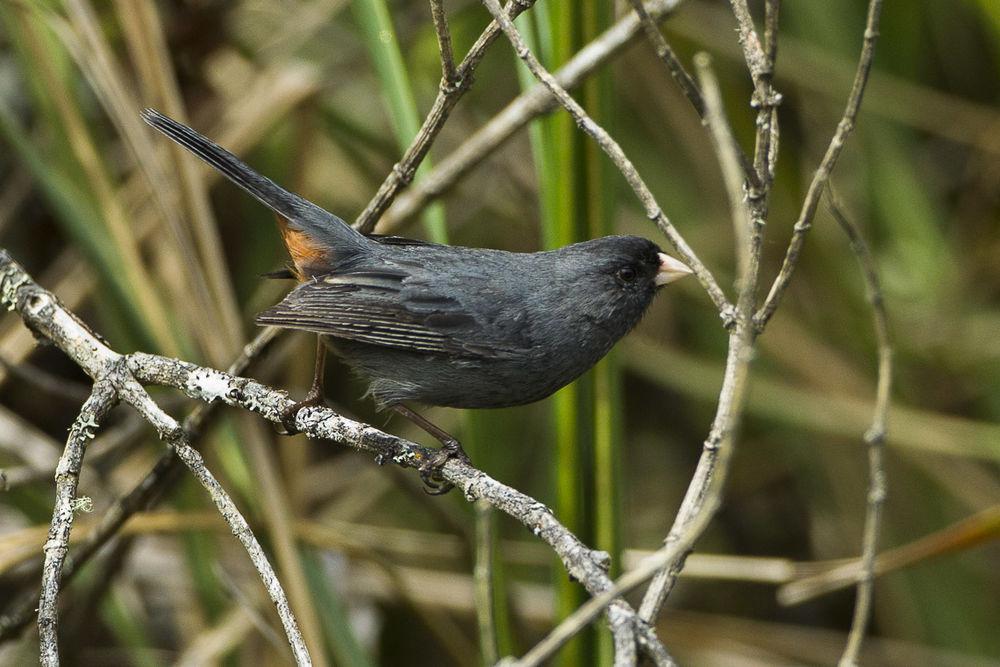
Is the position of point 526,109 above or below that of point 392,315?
above

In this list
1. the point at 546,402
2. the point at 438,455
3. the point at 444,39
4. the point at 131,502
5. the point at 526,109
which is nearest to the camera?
the point at 444,39

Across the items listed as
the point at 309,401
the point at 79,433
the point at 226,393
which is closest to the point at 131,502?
the point at 309,401

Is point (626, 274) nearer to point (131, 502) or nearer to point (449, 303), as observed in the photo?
point (449, 303)

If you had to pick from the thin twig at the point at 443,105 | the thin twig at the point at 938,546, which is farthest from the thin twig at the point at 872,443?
the thin twig at the point at 443,105

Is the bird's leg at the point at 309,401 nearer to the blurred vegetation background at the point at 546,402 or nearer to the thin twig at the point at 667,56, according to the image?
the blurred vegetation background at the point at 546,402

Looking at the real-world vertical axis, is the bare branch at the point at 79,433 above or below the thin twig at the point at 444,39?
below

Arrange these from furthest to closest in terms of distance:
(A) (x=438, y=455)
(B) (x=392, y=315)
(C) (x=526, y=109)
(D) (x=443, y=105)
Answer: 1. (B) (x=392, y=315)
2. (C) (x=526, y=109)
3. (A) (x=438, y=455)
4. (D) (x=443, y=105)

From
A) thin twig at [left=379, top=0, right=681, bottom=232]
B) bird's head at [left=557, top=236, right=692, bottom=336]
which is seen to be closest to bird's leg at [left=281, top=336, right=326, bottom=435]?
thin twig at [left=379, top=0, right=681, bottom=232]
